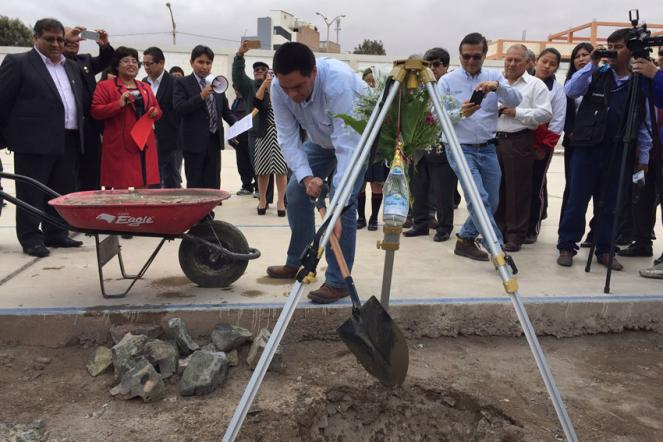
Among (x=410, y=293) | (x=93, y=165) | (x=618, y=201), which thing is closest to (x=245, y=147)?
(x=93, y=165)

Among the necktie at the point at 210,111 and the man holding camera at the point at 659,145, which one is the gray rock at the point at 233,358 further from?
the man holding camera at the point at 659,145

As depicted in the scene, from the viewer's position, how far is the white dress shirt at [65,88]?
4.42 m

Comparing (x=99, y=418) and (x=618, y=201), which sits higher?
(x=618, y=201)

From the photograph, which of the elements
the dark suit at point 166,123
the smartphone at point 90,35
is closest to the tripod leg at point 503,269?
the smartphone at point 90,35

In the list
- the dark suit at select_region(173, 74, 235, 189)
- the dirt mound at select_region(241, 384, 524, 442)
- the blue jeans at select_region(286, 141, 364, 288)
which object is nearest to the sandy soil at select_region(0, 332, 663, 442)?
the dirt mound at select_region(241, 384, 524, 442)

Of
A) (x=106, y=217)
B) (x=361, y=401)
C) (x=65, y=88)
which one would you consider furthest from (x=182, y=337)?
(x=65, y=88)

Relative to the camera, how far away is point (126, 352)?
287cm

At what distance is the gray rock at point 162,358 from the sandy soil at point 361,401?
3.2 inches

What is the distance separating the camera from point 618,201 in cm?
375

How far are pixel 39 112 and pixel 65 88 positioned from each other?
35 cm

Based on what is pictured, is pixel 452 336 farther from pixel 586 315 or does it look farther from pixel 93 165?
pixel 93 165

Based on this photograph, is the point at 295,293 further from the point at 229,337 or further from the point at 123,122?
the point at 123,122

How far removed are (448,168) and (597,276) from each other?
1614 mm

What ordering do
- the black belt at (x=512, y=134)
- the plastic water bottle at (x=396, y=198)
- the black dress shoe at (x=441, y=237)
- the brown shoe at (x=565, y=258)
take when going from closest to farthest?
the plastic water bottle at (x=396, y=198) → the brown shoe at (x=565, y=258) → the black belt at (x=512, y=134) → the black dress shoe at (x=441, y=237)
